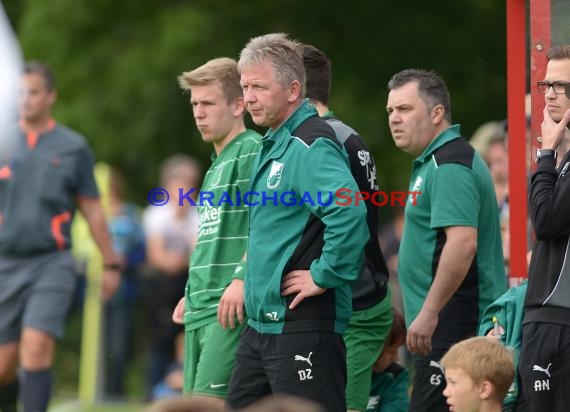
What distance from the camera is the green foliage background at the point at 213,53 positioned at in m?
18.0

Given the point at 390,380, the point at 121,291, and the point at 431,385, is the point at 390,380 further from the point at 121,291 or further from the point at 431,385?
the point at 121,291

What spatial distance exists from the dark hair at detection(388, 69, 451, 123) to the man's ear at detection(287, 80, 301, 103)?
1.01m

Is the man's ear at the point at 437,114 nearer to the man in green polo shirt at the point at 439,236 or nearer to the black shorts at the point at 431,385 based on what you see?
the man in green polo shirt at the point at 439,236

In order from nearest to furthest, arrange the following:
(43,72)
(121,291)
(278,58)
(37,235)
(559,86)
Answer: (559,86), (278,58), (37,235), (43,72), (121,291)

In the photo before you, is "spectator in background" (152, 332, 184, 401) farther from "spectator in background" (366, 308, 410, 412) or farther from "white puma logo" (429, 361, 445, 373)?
"white puma logo" (429, 361, 445, 373)

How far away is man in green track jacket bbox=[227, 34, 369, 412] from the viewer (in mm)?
7133

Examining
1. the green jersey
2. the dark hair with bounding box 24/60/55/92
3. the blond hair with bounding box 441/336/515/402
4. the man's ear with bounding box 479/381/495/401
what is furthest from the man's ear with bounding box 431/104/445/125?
the dark hair with bounding box 24/60/55/92

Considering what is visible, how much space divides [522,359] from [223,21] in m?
12.2

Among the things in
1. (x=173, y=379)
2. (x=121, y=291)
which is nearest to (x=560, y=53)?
(x=173, y=379)

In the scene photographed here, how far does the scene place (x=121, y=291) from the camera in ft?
52.6

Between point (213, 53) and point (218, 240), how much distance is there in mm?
10196

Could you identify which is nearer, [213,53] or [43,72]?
[43,72]

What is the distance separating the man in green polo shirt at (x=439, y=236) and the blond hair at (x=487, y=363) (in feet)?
2.88

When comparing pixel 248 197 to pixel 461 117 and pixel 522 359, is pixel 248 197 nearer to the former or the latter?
pixel 522 359
